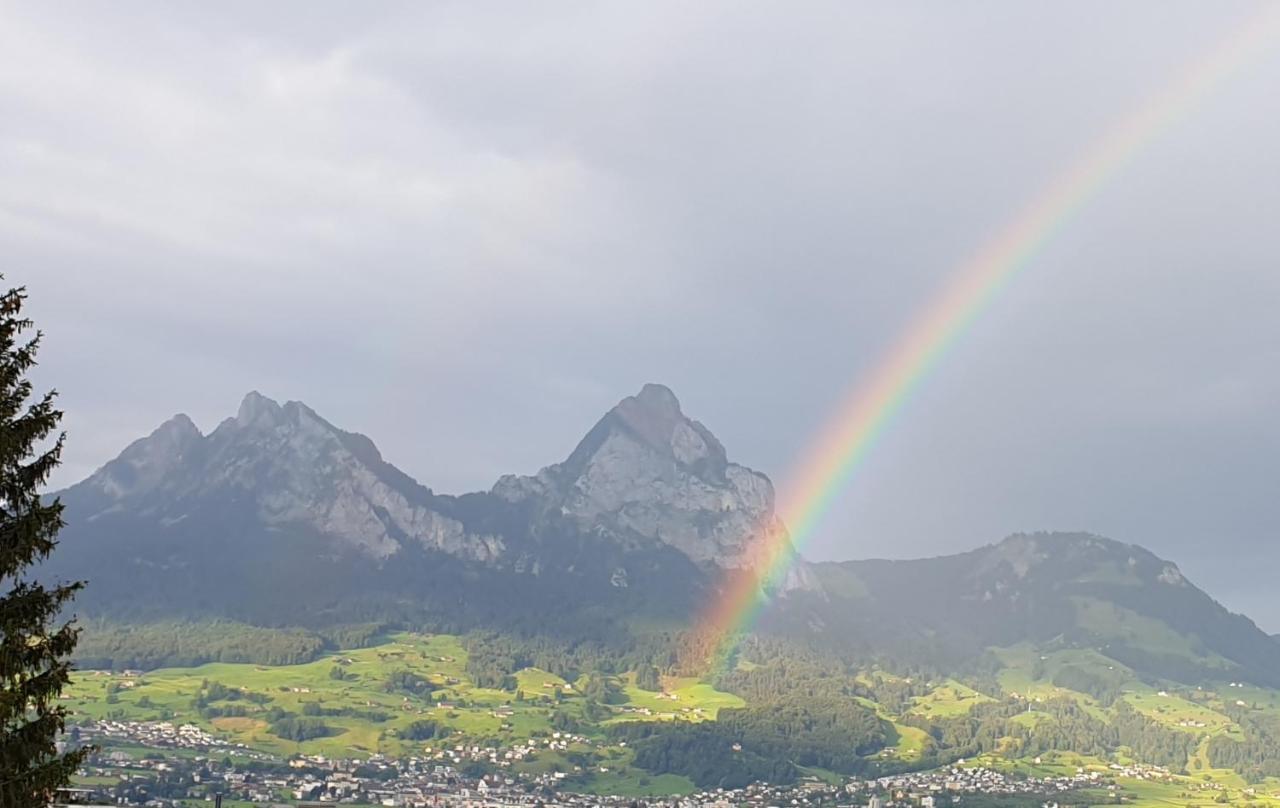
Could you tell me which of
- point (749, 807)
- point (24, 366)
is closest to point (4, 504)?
point (24, 366)

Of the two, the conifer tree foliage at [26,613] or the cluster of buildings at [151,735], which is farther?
the cluster of buildings at [151,735]

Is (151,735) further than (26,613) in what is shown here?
Yes

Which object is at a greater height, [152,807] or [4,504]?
[4,504]

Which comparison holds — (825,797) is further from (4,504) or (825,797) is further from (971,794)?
(4,504)

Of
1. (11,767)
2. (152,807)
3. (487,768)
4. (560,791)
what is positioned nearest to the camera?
(11,767)

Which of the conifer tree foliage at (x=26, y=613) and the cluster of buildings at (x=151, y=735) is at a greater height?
the conifer tree foliage at (x=26, y=613)

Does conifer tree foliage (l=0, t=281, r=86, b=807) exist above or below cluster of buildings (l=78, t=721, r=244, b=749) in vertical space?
above

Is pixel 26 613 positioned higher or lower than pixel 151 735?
higher

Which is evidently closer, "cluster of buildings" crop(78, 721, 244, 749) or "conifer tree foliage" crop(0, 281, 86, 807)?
"conifer tree foliage" crop(0, 281, 86, 807)
